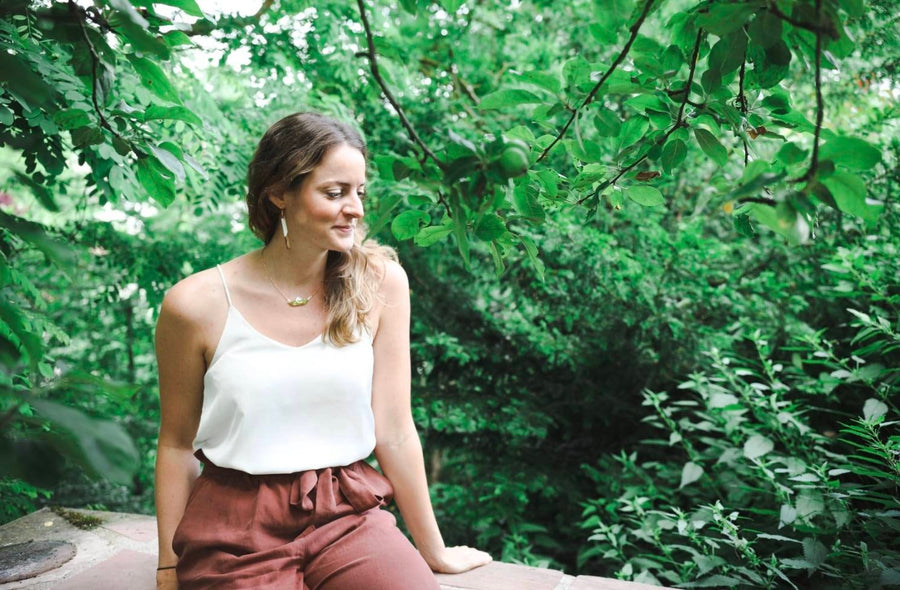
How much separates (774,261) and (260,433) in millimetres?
2645

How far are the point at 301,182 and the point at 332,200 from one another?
11cm

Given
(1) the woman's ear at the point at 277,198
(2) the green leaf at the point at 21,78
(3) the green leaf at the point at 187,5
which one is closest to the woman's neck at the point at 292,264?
(1) the woman's ear at the point at 277,198

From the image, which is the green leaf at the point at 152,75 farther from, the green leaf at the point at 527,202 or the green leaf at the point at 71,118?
the green leaf at the point at 527,202

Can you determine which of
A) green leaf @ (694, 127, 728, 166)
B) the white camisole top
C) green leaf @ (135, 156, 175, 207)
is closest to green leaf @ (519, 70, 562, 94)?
green leaf @ (694, 127, 728, 166)

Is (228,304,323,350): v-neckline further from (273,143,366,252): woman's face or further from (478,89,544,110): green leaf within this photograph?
(478,89,544,110): green leaf

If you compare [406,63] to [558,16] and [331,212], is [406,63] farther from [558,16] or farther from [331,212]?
[331,212]

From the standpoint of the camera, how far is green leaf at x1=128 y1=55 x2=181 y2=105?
115 centimetres

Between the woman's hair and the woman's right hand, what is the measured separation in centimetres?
76

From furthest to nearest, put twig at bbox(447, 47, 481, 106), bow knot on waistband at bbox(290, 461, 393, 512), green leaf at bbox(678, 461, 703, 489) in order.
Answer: twig at bbox(447, 47, 481, 106)
green leaf at bbox(678, 461, 703, 489)
bow knot on waistband at bbox(290, 461, 393, 512)

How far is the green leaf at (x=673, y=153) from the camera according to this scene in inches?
43.7

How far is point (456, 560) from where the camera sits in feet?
6.62

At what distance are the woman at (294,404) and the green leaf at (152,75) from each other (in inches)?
23.3

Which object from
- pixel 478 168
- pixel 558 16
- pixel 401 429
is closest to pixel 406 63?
pixel 558 16

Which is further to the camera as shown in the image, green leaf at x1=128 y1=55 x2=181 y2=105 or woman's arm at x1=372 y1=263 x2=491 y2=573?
woman's arm at x1=372 y1=263 x2=491 y2=573
